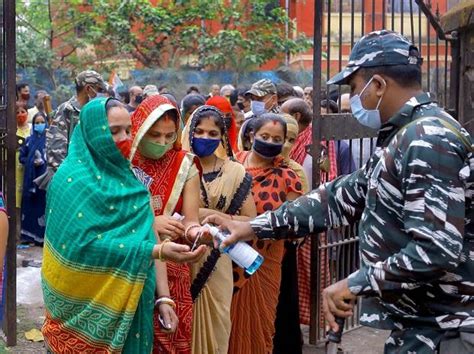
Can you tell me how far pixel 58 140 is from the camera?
723 cm

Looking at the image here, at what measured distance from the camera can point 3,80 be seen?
19.3ft

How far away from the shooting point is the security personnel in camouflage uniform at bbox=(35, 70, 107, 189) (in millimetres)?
6883

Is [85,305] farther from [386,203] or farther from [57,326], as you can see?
[386,203]

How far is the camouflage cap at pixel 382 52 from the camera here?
331 centimetres

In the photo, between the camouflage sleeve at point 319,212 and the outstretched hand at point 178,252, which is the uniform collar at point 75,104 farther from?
the camouflage sleeve at point 319,212

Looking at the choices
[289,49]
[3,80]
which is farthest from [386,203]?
[289,49]

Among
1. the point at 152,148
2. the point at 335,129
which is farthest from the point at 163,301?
the point at 335,129

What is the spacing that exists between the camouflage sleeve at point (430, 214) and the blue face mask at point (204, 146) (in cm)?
228

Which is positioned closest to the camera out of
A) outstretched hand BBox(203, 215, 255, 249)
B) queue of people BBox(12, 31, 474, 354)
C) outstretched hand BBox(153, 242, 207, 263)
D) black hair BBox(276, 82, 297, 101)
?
queue of people BBox(12, 31, 474, 354)

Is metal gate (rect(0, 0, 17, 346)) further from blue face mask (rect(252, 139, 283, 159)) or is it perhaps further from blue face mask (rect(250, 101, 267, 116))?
blue face mask (rect(250, 101, 267, 116))

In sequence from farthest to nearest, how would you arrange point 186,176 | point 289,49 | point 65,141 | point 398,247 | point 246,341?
point 289,49, point 65,141, point 246,341, point 186,176, point 398,247

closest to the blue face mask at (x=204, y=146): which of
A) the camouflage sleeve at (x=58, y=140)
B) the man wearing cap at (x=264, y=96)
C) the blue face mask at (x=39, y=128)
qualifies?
the camouflage sleeve at (x=58, y=140)

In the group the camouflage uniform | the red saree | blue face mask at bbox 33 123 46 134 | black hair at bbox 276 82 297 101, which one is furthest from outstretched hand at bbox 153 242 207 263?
blue face mask at bbox 33 123 46 134

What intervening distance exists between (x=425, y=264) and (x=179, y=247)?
1400 mm
